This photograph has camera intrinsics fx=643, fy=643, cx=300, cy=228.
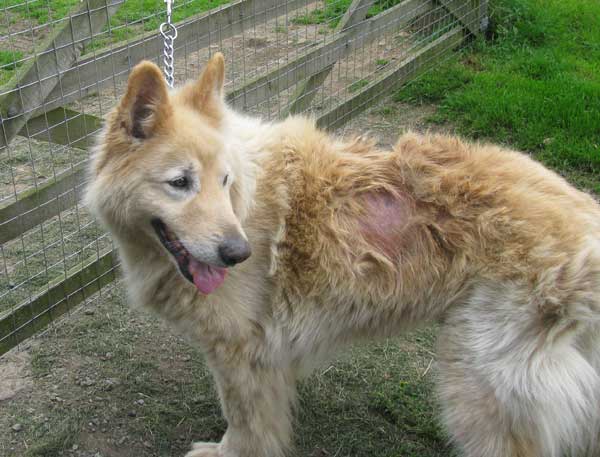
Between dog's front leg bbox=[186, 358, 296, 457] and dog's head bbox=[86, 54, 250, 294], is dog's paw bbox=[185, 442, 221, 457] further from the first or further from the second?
dog's head bbox=[86, 54, 250, 294]

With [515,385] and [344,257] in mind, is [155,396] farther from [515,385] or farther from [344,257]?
[515,385]

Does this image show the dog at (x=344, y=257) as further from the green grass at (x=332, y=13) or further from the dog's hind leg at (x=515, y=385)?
the green grass at (x=332, y=13)

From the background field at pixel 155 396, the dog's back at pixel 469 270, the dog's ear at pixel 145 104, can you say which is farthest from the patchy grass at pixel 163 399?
the dog's ear at pixel 145 104

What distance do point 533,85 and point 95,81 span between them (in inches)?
191

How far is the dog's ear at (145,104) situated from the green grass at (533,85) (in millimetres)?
4338

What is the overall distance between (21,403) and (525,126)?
16.7ft

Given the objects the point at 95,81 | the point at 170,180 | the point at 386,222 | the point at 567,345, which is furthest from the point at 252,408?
the point at 95,81

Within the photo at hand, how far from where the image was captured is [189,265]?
9.32ft

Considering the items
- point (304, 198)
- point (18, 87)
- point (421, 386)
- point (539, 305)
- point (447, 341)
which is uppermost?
point (18, 87)

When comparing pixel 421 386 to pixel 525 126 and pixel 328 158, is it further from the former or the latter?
pixel 525 126

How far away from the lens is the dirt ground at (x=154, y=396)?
3.50m

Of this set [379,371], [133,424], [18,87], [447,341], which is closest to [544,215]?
[447,341]

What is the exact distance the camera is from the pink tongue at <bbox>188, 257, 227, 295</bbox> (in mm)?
2838

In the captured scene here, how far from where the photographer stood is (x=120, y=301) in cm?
448
